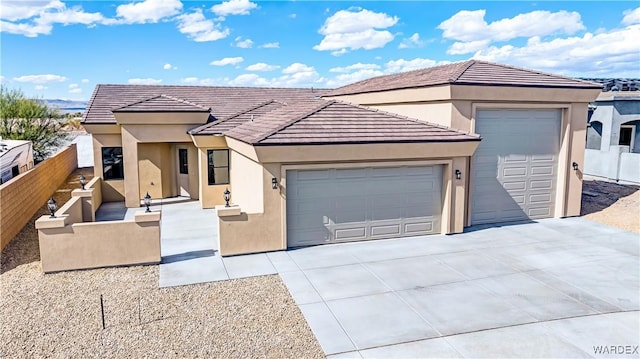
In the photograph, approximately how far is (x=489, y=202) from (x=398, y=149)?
419cm

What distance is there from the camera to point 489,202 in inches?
561

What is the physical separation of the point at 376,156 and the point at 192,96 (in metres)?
13.0

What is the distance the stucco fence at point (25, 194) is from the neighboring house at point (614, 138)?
23.9 meters

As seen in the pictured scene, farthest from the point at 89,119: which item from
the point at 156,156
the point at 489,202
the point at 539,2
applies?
the point at 539,2

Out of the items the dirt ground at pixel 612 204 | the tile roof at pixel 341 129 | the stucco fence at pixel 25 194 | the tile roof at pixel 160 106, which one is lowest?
the dirt ground at pixel 612 204

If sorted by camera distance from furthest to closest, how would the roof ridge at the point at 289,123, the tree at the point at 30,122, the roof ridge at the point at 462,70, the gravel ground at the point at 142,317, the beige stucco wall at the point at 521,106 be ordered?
the tree at the point at 30,122 → the beige stucco wall at the point at 521,106 → the roof ridge at the point at 462,70 → the roof ridge at the point at 289,123 → the gravel ground at the point at 142,317

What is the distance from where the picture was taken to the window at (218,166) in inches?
679

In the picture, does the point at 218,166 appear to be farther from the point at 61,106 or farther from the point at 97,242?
the point at 61,106

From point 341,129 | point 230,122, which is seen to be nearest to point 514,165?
point 341,129

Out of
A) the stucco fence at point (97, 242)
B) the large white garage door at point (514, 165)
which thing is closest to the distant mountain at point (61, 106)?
the stucco fence at point (97, 242)

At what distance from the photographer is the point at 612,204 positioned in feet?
54.9

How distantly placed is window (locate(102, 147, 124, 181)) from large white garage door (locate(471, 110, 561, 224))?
45.1 ft

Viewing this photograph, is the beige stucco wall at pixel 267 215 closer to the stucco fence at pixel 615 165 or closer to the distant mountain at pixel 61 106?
the stucco fence at pixel 615 165

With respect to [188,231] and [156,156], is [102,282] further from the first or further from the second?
[156,156]
